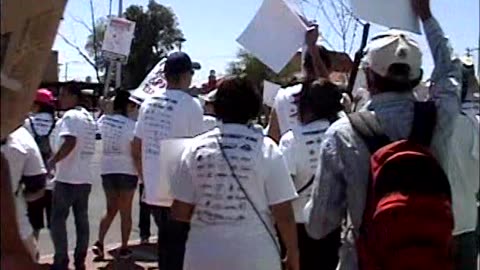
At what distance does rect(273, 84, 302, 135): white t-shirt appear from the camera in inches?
209

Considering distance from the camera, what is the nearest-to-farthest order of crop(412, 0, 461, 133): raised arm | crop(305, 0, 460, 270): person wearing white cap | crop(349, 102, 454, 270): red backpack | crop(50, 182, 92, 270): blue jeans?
crop(349, 102, 454, 270): red backpack, crop(305, 0, 460, 270): person wearing white cap, crop(412, 0, 461, 133): raised arm, crop(50, 182, 92, 270): blue jeans

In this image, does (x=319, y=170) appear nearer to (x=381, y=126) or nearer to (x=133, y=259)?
(x=381, y=126)

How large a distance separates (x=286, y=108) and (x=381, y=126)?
214 centimetres

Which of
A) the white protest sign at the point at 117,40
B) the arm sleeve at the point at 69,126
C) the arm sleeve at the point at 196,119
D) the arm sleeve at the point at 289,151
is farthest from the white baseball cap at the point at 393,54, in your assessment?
the white protest sign at the point at 117,40

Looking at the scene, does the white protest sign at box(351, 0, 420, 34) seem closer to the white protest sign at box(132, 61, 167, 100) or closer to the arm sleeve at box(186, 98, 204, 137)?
the arm sleeve at box(186, 98, 204, 137)

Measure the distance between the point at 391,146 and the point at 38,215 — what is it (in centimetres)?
363

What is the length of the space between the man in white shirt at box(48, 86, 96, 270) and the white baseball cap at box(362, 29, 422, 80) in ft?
15.2

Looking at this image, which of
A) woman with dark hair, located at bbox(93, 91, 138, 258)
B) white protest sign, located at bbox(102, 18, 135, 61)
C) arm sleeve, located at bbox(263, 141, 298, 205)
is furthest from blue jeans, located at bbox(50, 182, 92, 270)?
white protest sign, located at bbox(102, 18, 135, 61)

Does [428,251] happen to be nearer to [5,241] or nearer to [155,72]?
[5,241]

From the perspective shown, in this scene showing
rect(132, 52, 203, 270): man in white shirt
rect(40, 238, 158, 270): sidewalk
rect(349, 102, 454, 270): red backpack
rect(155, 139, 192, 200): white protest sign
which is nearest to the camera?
rect(349, 102, 454, 270): red backpack

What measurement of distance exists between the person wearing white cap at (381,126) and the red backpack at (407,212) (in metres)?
0.06

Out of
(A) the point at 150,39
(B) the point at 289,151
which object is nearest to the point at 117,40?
(B) the point at 289,151

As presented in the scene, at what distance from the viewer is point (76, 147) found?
7.68 meters

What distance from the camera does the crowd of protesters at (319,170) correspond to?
121 inches
